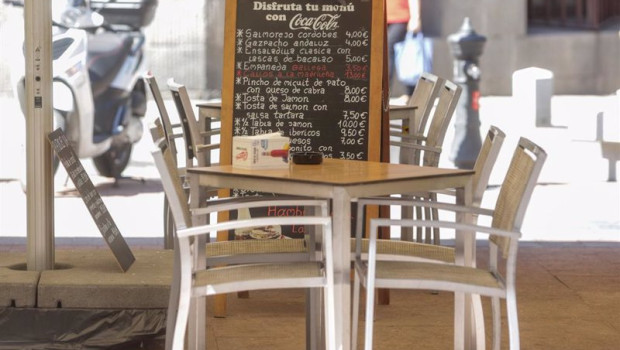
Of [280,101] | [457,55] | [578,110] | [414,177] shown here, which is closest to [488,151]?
[414,177]

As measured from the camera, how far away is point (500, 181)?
10953 millimetres

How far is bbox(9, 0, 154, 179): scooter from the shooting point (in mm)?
10445

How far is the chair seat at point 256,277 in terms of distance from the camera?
454 cm

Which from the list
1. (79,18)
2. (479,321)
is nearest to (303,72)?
(479,321)

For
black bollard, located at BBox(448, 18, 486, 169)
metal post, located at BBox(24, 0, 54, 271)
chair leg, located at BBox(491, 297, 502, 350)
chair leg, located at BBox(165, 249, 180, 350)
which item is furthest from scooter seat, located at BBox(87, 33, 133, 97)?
chair leg, located at BBox(491, 297, 502, 350)

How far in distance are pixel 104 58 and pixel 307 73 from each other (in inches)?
176

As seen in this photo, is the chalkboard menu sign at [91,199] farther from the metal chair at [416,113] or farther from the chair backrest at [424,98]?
the chair backrest at [424,98]

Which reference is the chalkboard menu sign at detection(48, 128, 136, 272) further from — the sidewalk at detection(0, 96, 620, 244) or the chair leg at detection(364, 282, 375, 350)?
the sidewalk at detection(0, 96, 620, 244)

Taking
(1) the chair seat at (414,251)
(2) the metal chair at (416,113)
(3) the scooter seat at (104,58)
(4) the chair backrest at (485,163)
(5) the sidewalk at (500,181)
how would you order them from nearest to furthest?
(4) the chair backrest at (485,163) < (1) the chair seat at (414,251) < (2) the metal chair at (416,113) < (5) the sidewalk at (500,181) < (3) the scooter seat at (104,58)

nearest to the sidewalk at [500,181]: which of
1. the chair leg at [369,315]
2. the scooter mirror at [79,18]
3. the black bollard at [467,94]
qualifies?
the black bollard at [467,94]

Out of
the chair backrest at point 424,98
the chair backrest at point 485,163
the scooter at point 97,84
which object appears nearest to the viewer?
the chair backrest at point 485,163

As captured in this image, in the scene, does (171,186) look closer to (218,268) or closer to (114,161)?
(218,268)

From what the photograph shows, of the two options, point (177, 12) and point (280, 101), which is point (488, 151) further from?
point (177, 12)

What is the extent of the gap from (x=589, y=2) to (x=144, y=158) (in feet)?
22.4
